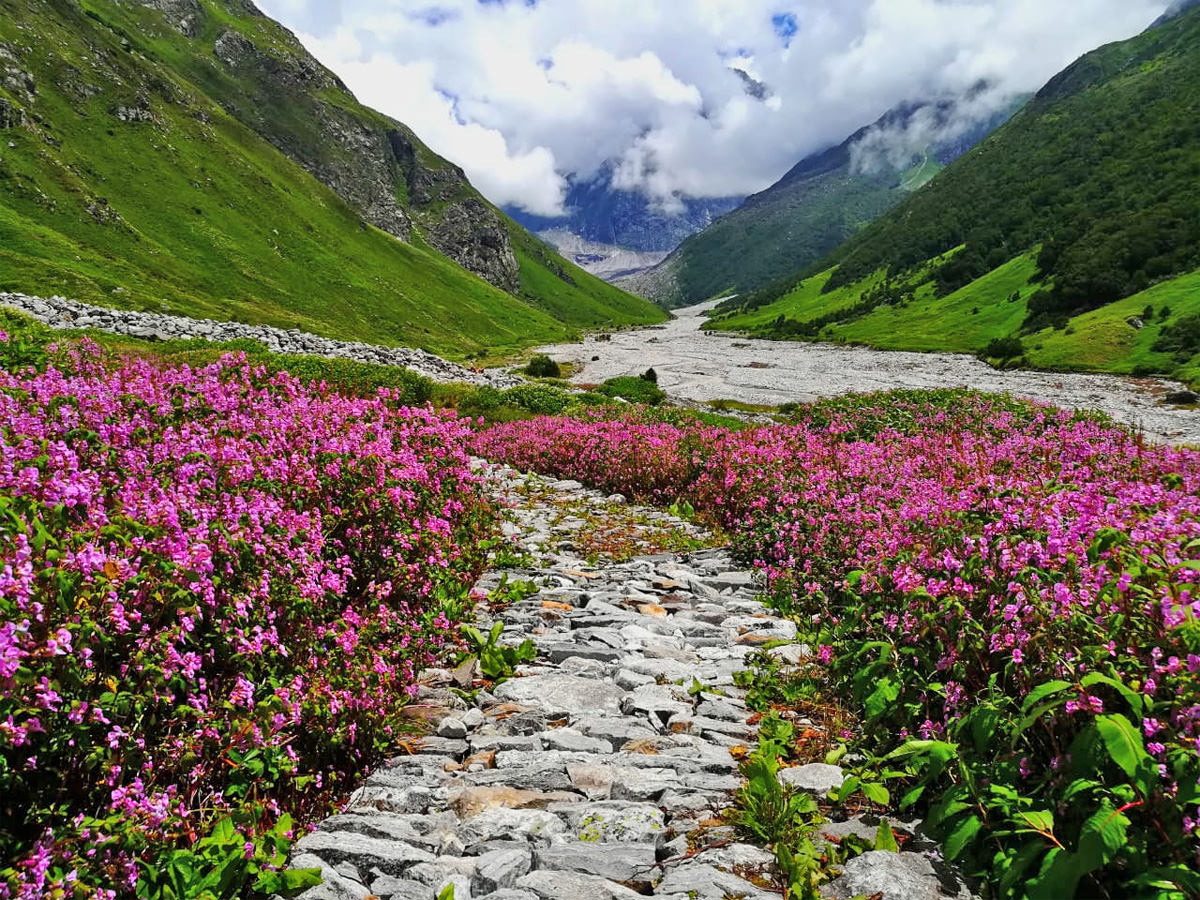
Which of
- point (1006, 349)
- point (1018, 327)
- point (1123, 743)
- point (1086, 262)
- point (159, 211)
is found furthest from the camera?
point (159, 211)

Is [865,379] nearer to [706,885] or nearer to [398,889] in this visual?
[706,885]

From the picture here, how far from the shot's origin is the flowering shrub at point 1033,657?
3.25 m

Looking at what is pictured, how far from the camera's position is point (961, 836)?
3586mm

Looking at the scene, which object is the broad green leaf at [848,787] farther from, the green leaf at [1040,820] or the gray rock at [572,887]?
the gray rock at [572,887]

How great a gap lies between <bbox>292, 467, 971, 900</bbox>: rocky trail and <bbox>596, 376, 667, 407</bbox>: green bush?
3694cm

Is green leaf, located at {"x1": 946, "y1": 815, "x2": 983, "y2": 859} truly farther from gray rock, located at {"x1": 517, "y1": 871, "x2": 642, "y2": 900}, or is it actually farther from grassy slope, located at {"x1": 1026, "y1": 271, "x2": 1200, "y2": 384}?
grassy slope, located at {"x1": 1026, "y1": 271, "x2": 1200, "y2": 384}

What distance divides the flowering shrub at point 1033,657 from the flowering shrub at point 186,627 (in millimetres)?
4248

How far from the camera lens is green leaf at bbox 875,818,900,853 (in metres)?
3.98

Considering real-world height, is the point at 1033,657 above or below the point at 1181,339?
below

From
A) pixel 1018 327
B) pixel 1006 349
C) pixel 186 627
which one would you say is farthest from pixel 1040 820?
pixel 1018 327

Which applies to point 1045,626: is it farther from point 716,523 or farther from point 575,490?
point 575,490

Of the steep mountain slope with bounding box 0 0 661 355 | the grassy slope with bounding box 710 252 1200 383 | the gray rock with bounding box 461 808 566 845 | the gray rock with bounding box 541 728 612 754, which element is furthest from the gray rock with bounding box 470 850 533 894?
the steep mountain slope with bounding box 0 0 661 355

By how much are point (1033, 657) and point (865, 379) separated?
7366cm

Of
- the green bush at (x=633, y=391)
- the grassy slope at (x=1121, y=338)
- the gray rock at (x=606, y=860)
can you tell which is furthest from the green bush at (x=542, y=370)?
the gray rock at (x=606, y=860)
